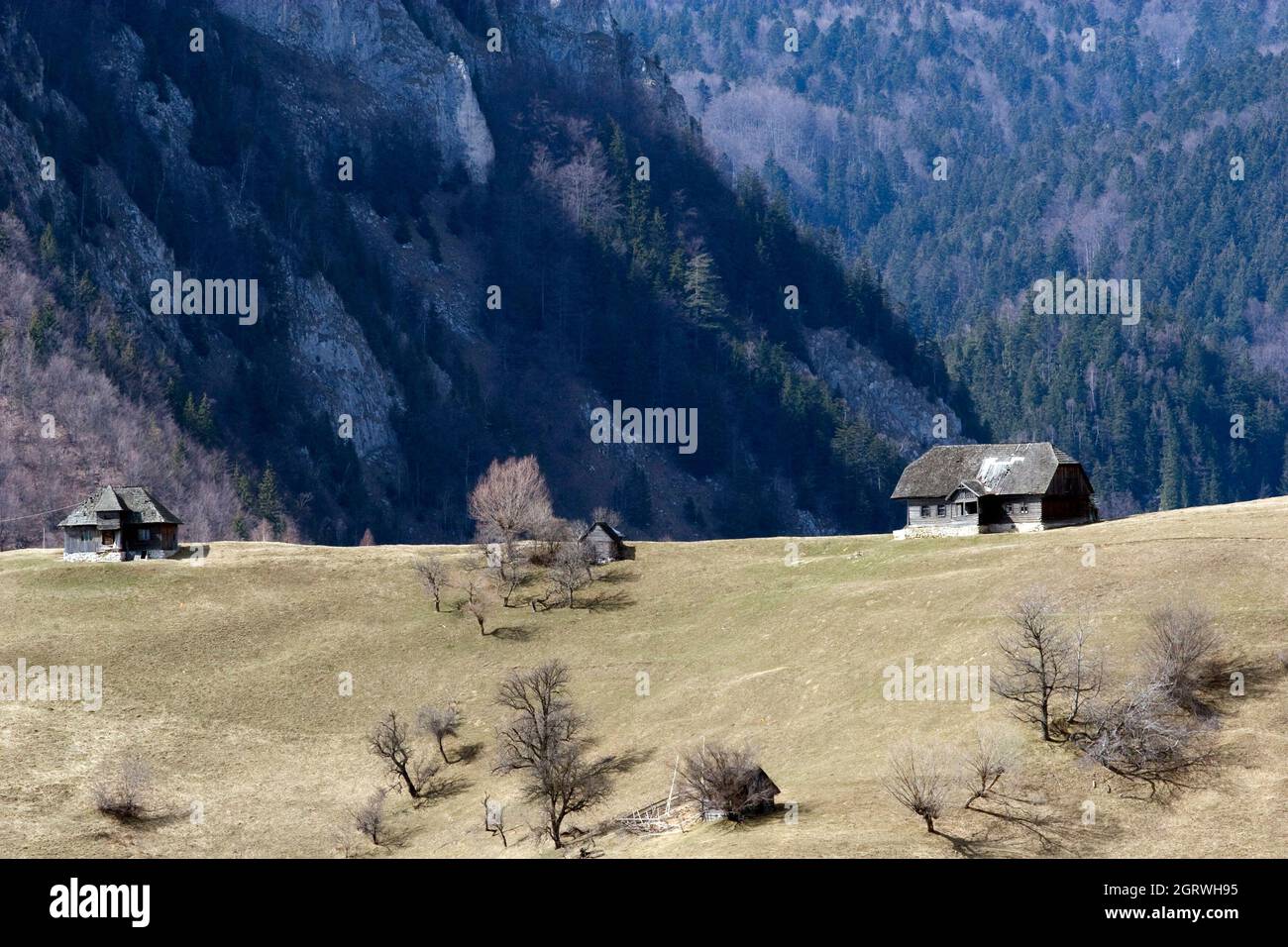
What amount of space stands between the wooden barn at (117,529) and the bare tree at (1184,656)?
223ft

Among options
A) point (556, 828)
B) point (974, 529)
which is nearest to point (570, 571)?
point (974, 529)

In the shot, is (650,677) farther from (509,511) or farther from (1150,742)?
(1150,742)

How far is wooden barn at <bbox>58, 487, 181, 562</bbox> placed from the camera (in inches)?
4594

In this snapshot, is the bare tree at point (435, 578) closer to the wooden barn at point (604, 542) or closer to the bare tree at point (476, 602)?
the bare tree at point (476, 602)

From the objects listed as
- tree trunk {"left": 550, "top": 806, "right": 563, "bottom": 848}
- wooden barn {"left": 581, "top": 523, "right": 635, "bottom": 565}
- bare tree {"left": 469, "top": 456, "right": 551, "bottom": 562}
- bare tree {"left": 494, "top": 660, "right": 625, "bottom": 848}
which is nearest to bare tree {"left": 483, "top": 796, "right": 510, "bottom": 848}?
bare tree {"left": 494, "top": 660, "right": 625, "bottom": 848}

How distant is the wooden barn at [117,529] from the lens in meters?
117

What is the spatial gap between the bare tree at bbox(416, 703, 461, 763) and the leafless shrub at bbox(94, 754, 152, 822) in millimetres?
14015

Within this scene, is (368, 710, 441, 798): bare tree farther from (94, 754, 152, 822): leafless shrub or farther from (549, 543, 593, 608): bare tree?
(549, 543, 593, 608): bare tree

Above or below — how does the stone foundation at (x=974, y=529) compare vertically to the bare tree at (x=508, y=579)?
above

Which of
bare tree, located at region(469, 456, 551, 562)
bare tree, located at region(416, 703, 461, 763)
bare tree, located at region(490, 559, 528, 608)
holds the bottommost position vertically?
bare tree, located at region(416, 703, 461, 763)

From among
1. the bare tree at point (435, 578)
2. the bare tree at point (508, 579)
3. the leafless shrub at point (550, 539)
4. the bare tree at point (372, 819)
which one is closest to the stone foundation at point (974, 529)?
the leafless shrub at point (550, 539)

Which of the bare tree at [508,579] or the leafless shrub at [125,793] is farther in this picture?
the bare tree at [508,579]

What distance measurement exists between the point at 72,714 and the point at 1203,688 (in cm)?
5734
